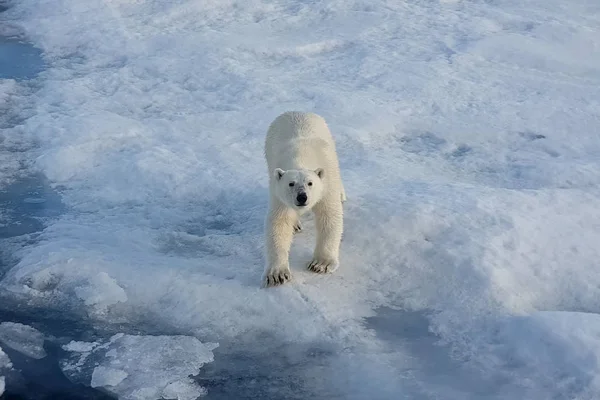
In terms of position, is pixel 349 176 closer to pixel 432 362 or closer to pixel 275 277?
pixel 275 277

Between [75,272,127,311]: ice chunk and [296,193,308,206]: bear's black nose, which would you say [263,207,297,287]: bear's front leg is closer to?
[296,193,308,206]: bear's black nose

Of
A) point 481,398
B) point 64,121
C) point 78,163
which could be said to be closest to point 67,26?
point 64,121

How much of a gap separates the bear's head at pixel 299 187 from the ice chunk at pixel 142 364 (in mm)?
890

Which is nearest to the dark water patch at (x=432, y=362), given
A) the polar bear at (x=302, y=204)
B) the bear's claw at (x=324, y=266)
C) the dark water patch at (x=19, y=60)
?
the bear's claw at (x=324, y=266)

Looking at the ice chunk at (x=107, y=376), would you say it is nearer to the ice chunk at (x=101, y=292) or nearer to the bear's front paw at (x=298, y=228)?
the ice chunk at (x=101, y=292)

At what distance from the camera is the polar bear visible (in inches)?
159

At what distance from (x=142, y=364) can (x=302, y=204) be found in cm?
117

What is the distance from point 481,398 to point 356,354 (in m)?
0.65

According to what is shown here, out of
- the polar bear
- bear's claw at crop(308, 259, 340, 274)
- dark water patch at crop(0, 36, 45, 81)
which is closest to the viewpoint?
the polar bear

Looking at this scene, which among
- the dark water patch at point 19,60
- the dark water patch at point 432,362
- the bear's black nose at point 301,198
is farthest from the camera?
the dark water patch at point 19,60

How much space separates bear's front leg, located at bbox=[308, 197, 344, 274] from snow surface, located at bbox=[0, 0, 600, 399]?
0.09 metres

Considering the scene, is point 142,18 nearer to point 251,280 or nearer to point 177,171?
point 177,171

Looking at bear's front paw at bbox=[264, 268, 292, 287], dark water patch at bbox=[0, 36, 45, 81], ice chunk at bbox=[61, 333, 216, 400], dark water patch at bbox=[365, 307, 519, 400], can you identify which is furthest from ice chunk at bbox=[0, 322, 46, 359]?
dark water patch at bbox=[0, 36, 45, 81]

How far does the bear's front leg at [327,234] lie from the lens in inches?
166
